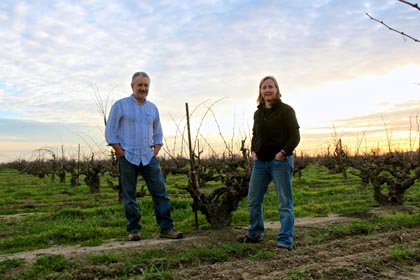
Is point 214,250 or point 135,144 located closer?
point 214,250

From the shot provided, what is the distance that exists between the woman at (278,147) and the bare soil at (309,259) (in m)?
0.43

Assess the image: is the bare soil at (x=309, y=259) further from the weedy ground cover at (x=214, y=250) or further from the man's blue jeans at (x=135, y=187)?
the man's blue jeans at (x=135, y=187)

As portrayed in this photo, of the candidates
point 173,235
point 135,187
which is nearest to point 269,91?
point 135,187

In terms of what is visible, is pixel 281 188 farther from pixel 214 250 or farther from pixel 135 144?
pixel 135 144

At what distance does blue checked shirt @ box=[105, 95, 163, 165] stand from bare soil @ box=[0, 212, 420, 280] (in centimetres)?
115

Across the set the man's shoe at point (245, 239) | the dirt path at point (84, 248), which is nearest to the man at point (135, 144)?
the dirt path at point (84, 248)

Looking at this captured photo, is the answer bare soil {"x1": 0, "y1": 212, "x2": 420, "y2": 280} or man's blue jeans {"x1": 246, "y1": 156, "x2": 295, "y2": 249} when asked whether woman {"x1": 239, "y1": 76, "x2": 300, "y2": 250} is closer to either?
man's blue jeans {"x1": 246, "y1": 156, "x2": 295, "y2": 249}

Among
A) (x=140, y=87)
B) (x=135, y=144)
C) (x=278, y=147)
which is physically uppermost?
(x=140, y=87)

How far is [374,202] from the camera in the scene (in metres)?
9.35

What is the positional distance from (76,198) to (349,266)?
36.6 feet

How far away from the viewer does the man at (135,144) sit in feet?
16.8

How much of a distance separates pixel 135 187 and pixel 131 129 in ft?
2.54

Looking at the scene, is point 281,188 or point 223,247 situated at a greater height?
point 281,188

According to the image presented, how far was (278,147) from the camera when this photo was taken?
15.0ft
